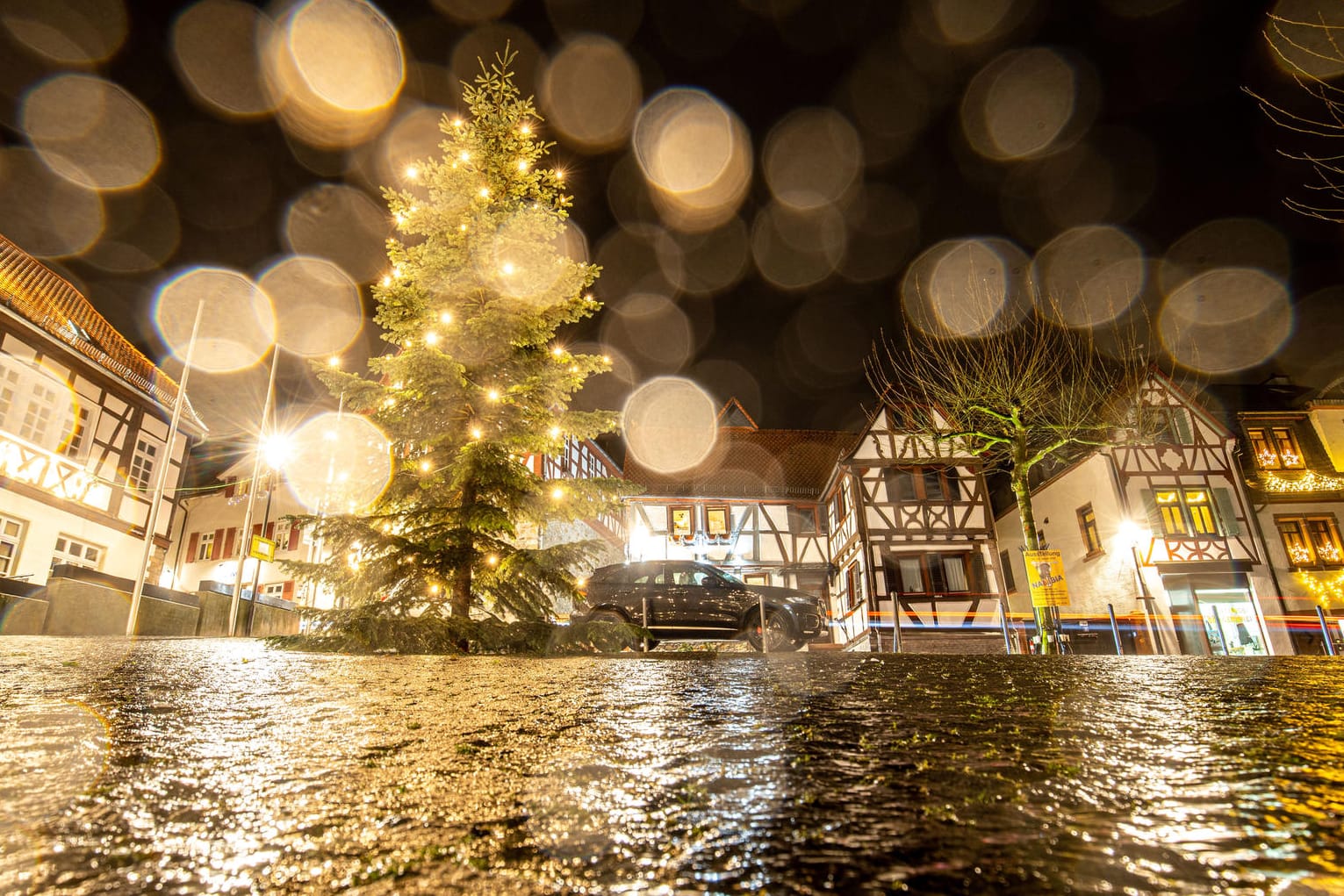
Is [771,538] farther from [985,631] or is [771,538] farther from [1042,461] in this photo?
[1042,461]

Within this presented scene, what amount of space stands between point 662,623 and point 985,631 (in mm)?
14147

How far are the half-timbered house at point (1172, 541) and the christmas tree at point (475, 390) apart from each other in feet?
62.9

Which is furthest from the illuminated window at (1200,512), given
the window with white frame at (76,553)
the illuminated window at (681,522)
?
the window with white frame at (76,553)

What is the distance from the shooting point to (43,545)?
1788 cm

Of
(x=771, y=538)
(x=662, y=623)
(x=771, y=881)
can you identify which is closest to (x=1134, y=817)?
(x=771, y=881)

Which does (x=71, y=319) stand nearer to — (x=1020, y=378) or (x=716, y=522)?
(x=716, y=522)

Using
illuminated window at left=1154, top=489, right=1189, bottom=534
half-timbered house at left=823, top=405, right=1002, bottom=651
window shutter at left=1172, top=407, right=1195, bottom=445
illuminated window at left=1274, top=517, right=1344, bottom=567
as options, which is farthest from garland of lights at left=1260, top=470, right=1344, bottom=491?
half-timbered house at left=823, top=405, right=1002, bottom=651

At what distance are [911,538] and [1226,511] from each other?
10734mm

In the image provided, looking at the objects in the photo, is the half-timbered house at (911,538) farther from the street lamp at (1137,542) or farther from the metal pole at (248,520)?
the metal pole at (248,520)

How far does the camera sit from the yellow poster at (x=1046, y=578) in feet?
40.9

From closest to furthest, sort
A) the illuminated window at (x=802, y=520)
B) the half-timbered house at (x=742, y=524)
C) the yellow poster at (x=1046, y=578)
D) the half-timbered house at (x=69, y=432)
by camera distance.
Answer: the yellow poster at (x=1046, y=578) → the half-timbered house at (x=69, y=432) → the half-timbered house at (x=742, y=524) → the illuminated window at (x=802, y=520)

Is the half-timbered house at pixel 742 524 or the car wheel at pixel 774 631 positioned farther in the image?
the half-timbered house at pixel 742 524

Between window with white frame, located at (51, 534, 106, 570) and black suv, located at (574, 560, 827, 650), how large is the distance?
15870 mm

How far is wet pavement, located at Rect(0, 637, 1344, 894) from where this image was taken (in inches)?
19.9
